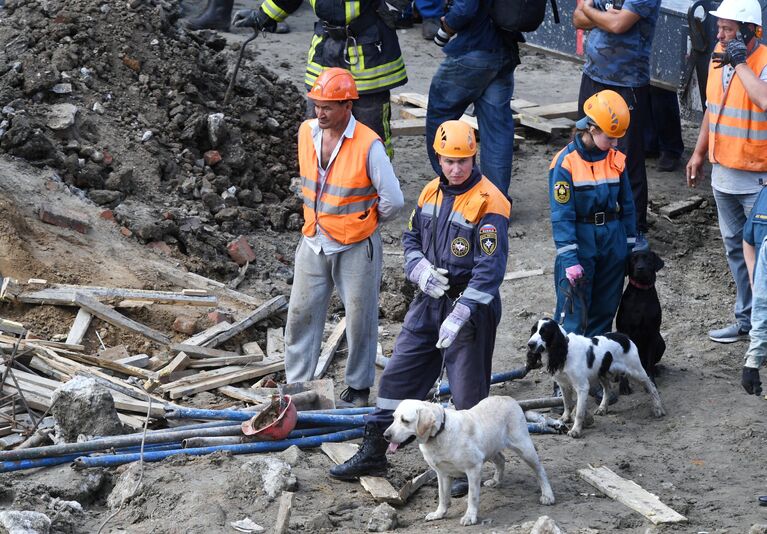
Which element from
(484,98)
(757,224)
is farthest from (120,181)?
(757,224)

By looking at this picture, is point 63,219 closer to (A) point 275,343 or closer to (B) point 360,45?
(A) point 275,343

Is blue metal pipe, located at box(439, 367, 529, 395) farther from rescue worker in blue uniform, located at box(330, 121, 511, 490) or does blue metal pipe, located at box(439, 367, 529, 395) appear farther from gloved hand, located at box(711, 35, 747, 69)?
gloved hand, located at box(711, 35, 747, 69)

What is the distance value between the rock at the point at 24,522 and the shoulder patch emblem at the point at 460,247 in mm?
2708

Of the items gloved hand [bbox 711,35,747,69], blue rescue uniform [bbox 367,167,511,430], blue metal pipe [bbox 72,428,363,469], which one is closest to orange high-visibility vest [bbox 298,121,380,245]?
blue rescue uniform [bbox 367,167,511,430]

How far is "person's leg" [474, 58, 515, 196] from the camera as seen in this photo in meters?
11.1

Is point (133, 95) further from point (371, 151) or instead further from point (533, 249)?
point (371, 151)

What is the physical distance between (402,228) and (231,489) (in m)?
5.56

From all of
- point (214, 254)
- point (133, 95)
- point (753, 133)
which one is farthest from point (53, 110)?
point (753, 133)

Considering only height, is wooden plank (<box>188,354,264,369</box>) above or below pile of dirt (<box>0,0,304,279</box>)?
below

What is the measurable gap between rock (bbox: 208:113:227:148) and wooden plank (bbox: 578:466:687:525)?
6.24 metres

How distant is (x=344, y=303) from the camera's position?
802cm

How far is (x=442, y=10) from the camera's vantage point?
1148cm

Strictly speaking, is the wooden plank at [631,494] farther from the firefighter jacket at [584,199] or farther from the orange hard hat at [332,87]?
the orange hard hat at [332,87]

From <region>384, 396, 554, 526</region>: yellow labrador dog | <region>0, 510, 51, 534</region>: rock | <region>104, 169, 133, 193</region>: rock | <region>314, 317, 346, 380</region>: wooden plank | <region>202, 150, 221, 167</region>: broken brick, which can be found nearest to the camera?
<region>0, 510, 51, 534</region>: rock
